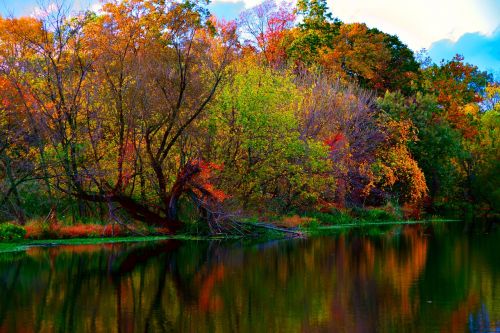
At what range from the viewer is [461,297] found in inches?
744

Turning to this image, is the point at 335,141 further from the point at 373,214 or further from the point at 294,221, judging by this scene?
the point at 373,214

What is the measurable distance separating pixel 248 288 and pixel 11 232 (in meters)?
13.8

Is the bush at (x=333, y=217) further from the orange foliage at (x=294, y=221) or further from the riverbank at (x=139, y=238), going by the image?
the orange foliage at (x=294, y=221)

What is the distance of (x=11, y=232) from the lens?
1166 inches

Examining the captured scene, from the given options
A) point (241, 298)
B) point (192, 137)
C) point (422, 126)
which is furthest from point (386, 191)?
A: point (241, 298)

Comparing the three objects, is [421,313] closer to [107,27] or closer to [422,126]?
[107,27]

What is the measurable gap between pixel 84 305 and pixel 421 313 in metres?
7.70

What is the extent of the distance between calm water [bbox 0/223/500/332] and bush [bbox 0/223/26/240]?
216 cm

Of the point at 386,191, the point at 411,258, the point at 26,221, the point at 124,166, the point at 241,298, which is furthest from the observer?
the point at 386,191

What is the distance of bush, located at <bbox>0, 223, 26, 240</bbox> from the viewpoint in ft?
95.9

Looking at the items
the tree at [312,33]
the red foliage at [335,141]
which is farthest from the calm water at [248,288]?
the tree at [312,33]

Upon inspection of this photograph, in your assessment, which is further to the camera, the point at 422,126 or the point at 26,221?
the point at 422,126

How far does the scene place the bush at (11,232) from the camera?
29.2 metres

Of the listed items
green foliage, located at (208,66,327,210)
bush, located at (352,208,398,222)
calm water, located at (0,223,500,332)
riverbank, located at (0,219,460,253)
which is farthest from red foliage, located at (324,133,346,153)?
calm water, located at (0,223,500,332)
